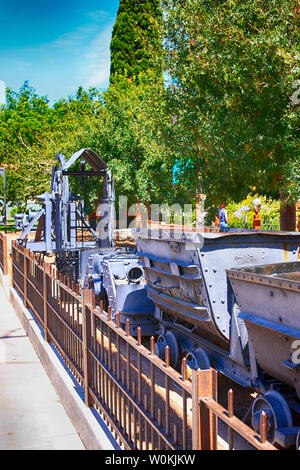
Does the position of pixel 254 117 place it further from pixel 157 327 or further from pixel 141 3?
pixel 141 3

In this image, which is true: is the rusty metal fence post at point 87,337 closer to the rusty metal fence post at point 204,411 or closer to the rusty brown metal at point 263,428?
the rusty metal fence post at point 204,411

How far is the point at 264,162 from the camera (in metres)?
10.1

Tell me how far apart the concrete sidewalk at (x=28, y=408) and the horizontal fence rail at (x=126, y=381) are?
1.33 feet

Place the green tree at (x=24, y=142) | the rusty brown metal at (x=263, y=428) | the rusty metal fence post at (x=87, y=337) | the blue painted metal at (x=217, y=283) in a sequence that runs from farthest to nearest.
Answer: the green tree at (x=24, y=142) → the blue painted metal at (x=217, y=283) → the rusty metal fence post at (x=87, y=337) → the rusty brown metal at (x=263, y=428)

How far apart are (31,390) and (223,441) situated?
97.9 inches

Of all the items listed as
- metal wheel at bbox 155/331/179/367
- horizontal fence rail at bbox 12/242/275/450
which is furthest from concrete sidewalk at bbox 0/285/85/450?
metal wheel at bbox 155/331/179/367

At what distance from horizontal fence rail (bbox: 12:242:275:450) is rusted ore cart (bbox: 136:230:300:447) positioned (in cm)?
65


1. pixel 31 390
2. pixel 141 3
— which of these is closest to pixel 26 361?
pixel 31 390

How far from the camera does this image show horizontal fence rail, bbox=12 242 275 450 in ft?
7.80

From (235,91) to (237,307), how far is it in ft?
19.8

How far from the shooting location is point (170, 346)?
654cm

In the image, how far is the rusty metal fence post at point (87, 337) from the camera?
4.46 metres

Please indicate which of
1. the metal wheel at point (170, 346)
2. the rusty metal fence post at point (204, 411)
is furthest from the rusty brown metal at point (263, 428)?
the metal wheel at point (170, 346)

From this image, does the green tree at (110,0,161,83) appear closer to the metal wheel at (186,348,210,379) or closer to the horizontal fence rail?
the horizontal fence rail
